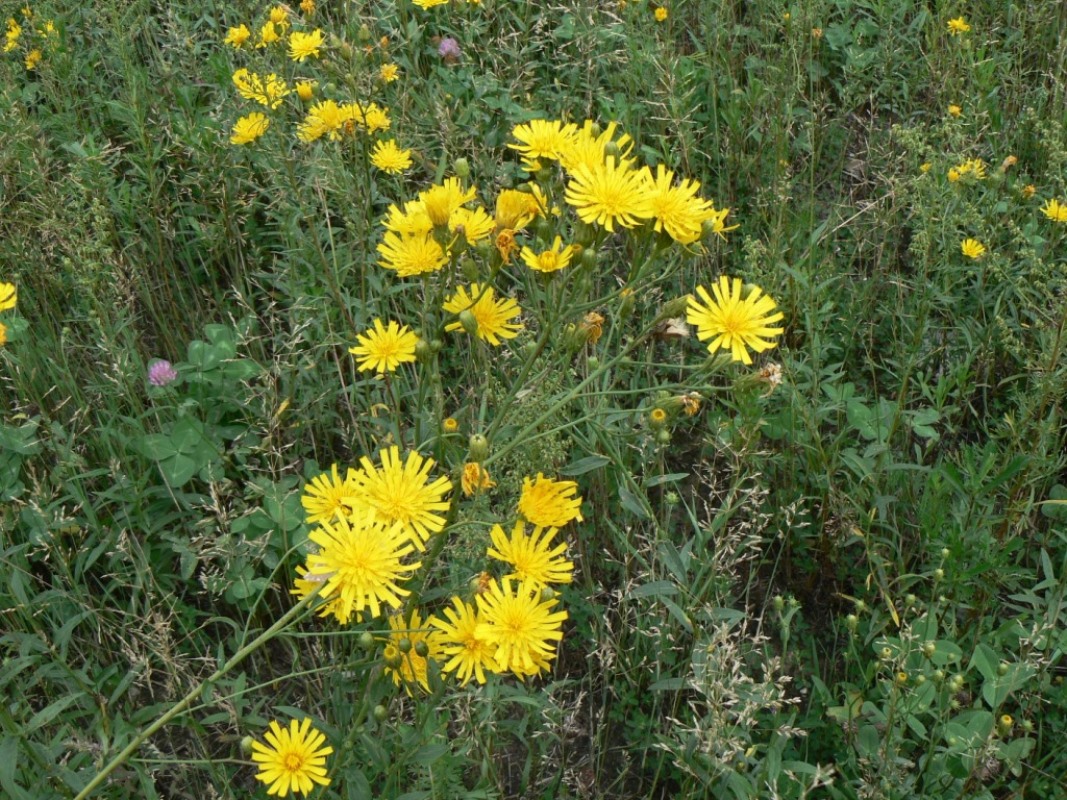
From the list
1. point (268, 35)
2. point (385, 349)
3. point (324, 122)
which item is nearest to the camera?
point (385, 349)

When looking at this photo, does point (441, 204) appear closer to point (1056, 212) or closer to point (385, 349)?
point (385, 349)

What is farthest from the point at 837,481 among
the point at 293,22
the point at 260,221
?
the point at 293,22

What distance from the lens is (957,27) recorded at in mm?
3545

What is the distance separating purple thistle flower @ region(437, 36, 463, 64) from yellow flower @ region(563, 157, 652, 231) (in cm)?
222

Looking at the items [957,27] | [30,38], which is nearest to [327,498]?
[30,38]

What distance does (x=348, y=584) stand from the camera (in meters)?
1.46

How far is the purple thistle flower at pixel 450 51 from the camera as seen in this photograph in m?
3.71

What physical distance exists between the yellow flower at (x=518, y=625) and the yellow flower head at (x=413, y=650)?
0.10 m

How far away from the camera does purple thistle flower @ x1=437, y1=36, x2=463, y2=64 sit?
12.2 feet

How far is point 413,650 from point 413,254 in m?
0.83

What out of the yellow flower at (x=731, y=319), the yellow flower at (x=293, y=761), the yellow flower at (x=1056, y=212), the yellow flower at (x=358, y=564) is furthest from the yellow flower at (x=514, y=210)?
the yellow flower at (x=1056, y=212)

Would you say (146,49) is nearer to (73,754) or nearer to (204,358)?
(204,358)

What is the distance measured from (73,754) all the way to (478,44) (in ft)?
9.91

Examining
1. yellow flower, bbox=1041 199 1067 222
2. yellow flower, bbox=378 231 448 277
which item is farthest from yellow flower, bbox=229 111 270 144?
yellow flower, bbox=1041 199 1067 222
